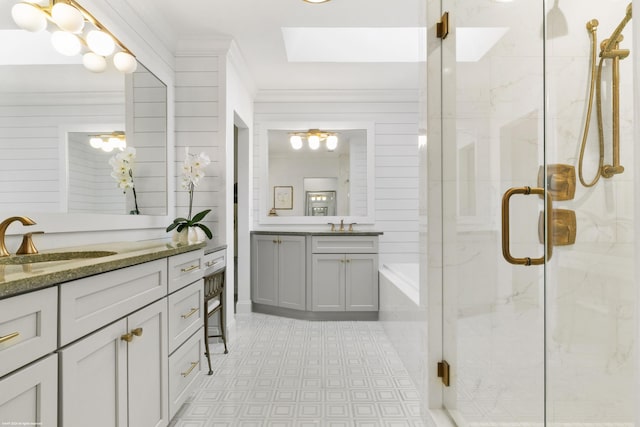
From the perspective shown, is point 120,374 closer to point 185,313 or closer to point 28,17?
point 185,313

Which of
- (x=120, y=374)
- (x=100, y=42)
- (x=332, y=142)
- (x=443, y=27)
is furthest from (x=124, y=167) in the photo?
(x=332, y=142)

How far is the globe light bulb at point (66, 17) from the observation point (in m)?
1.83

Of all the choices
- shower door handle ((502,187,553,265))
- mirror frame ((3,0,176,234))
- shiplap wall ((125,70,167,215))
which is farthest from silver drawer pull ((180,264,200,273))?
shower door handle ((502,187,553,265))

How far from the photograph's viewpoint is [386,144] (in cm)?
479

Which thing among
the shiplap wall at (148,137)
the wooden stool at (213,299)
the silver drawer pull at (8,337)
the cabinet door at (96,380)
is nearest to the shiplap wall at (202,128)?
the shiplap wall at (148,137)

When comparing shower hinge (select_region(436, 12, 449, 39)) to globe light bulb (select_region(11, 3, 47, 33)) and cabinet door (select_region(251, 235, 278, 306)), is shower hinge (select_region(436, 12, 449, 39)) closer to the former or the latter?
globe light bulb (select_region(11, 3, 47, 33))

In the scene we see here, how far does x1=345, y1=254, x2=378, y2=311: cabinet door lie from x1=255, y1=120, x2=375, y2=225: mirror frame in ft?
2.33

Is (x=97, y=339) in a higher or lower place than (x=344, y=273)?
higher

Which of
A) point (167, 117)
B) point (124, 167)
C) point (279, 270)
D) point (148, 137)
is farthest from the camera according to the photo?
point (279, 270)

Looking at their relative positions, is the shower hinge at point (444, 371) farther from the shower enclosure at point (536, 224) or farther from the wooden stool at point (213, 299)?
the wooden stool at point (213, 299)

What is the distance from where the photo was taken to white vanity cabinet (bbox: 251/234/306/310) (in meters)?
4.21

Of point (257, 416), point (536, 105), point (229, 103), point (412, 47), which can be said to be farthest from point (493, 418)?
point (412, 47)

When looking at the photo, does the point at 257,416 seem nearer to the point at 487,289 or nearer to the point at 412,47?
the point at 487,289

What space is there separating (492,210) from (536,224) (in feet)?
0.79
